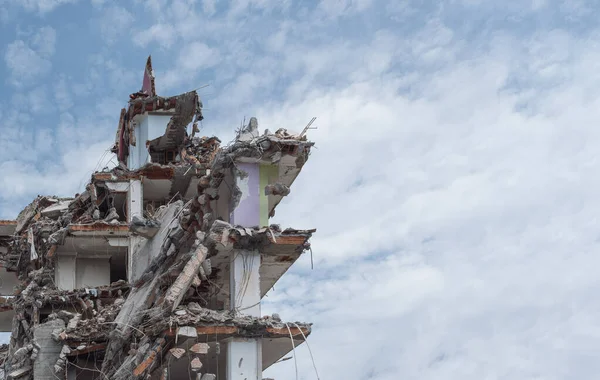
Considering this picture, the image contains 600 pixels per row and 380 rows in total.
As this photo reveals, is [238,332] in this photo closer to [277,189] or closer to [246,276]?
[246,276]

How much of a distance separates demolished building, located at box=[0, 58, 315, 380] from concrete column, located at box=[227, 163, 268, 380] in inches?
0.8

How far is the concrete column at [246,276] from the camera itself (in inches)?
646

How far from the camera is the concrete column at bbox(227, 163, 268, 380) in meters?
16.4

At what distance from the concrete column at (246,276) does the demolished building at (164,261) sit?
0.02 m

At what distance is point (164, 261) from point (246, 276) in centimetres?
317

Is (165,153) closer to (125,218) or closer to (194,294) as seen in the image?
(125,218)

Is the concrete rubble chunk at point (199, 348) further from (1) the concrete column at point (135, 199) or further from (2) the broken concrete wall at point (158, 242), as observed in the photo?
(1) the concrete column at point (135, 199)

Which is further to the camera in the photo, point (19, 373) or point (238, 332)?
point (19, 373)

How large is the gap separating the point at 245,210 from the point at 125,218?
12.4 metres

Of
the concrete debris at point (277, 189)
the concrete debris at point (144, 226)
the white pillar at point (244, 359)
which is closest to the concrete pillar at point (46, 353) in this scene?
the concrete debris at point (144, 226)

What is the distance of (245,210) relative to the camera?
17609 mm

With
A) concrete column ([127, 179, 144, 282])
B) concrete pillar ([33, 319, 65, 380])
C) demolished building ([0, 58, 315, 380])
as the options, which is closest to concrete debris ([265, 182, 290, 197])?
demolished building ([0, 58, 315, 380])

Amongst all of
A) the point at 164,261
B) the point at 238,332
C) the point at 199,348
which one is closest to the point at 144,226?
the point at 164,261

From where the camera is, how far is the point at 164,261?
19703 mm
